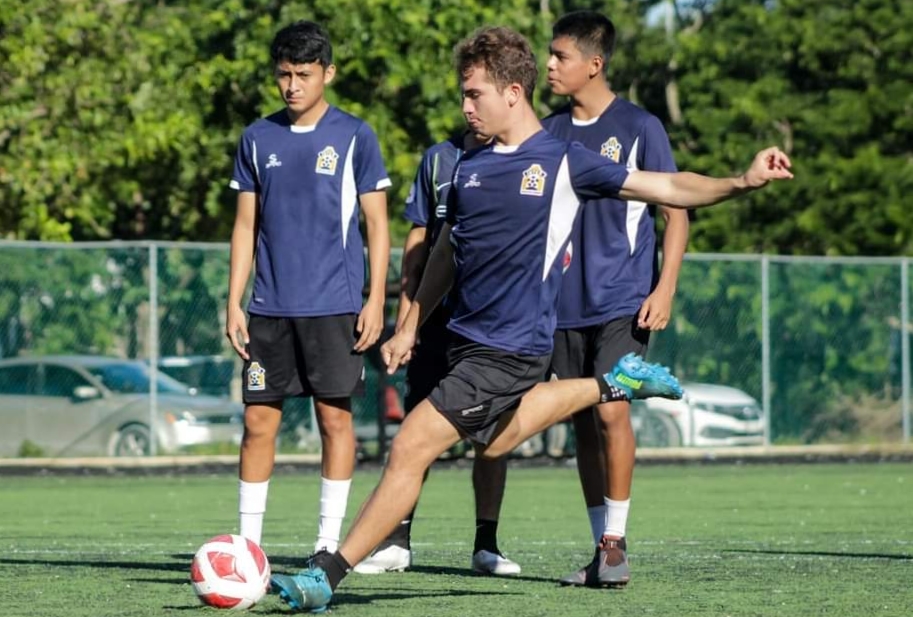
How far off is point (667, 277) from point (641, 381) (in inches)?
30.6

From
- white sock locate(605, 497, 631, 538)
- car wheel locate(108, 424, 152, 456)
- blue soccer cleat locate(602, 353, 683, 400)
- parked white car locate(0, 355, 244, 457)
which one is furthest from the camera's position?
car wheel locate(108, 424, 152, 456)

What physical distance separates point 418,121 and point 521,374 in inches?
684

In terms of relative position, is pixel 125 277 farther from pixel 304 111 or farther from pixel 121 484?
pixel 304 111

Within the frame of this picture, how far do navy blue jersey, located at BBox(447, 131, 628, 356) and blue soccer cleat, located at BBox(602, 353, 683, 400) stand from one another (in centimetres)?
40

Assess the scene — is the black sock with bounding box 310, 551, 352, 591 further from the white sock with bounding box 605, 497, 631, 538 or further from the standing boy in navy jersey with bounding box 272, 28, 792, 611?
the white sock with bounding box 605, 497, 631, 538

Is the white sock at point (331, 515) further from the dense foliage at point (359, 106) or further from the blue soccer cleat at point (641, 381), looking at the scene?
the dense foliage at point (359, 106)

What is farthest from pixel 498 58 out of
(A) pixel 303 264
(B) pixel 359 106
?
(B) pixel 359 106

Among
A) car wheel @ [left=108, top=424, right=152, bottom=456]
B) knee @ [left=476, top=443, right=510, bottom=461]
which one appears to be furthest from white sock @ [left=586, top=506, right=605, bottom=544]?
car wheel @ [left=108, top=424, right=152, bottom=456]

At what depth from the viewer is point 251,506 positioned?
8.07 meters

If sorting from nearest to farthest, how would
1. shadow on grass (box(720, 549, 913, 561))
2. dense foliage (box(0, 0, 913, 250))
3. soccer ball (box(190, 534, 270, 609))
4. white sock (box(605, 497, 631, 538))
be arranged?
soccer ball (box(190, 534, 270, 609)) → white sock (box(605, 497, 631, 538)) → shadow on grass (box(720, 549, 913, 561)) → dense foliage (box(0, 0, 913, 250))

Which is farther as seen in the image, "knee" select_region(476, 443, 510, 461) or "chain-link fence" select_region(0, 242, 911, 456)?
"chain-link fence" select_region(0, 242, 911, 456)

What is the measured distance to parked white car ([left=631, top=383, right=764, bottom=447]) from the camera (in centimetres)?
2316

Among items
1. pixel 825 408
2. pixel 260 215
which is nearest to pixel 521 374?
pixel 260 215

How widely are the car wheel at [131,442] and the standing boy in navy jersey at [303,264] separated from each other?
1302 centimetres
